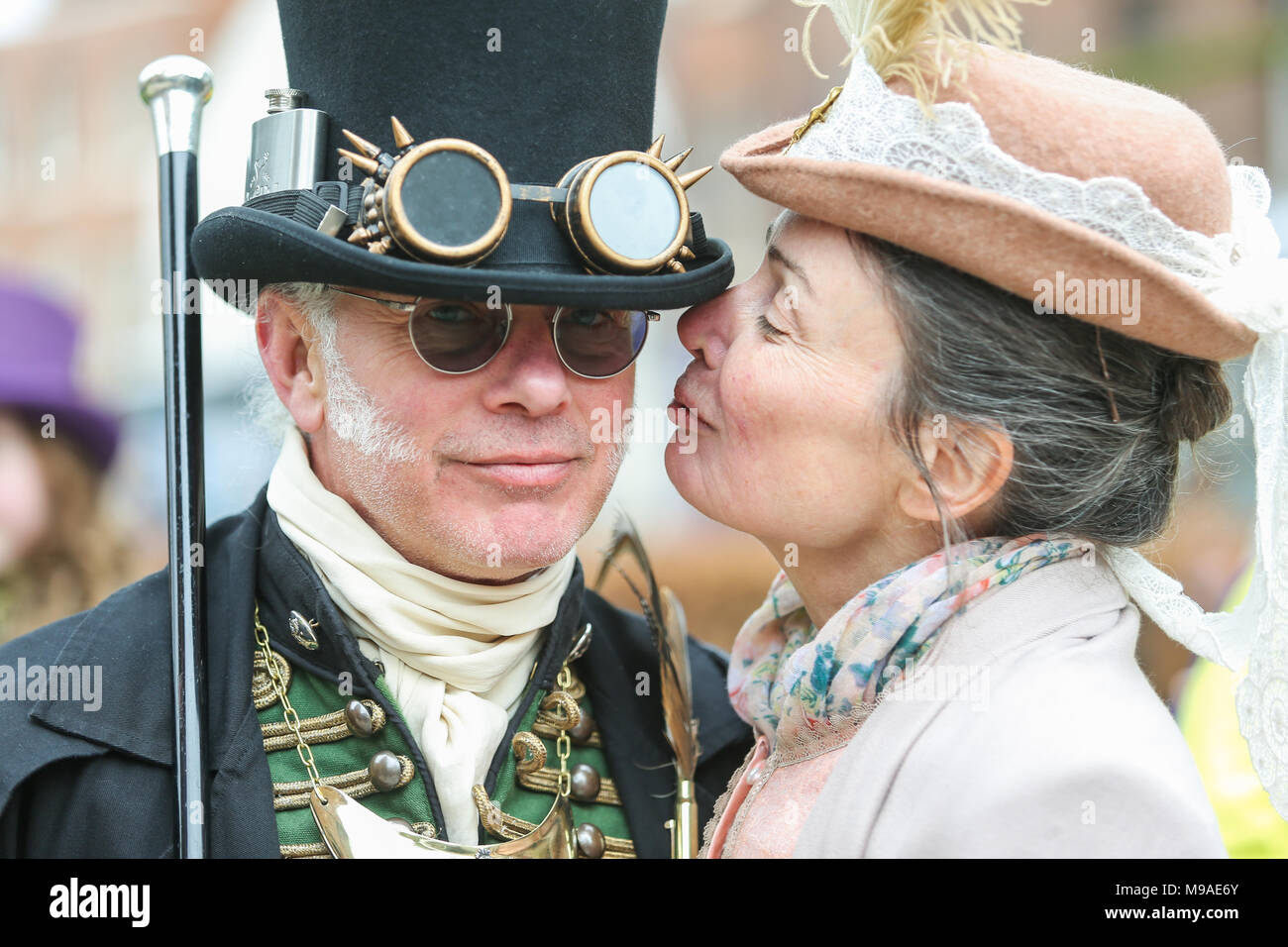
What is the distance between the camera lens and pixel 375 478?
2.62 m

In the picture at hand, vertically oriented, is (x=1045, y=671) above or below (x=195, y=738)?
above

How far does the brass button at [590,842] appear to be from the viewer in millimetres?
2604

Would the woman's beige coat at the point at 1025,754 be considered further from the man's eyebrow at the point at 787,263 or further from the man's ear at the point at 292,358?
the man's ear at the point at 292,358

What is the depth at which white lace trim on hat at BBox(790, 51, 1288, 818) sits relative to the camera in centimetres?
223

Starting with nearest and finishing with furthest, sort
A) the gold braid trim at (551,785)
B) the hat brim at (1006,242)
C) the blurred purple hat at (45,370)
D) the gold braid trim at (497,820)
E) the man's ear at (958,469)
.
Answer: the hat brim at (1006,242) < the man's ear at (958,469) < the gold braid trim at (497,820) < the gold braid trim at (551,785) < the blurred purple hat at (45,370)

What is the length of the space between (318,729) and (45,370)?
2801 millimetres

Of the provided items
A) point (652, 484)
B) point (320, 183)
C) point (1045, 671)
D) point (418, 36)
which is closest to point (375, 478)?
point (320, 183)

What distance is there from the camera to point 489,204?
2.34 m

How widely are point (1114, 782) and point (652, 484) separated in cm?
860

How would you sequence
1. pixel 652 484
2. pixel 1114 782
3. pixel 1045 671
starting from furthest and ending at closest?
pixel 652 484 < pixel 1045 671 < pixel 1114 782

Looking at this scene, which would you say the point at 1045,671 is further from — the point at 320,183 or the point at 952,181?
the point at 320,183

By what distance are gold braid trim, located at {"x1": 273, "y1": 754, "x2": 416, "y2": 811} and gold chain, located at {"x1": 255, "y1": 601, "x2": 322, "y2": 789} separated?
0.02 m

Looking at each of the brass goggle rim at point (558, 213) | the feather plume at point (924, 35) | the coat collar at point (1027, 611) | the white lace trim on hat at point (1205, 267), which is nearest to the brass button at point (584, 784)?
the coat collar at point (1027, 611)

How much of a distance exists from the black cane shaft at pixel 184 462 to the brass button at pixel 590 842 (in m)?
0.78
